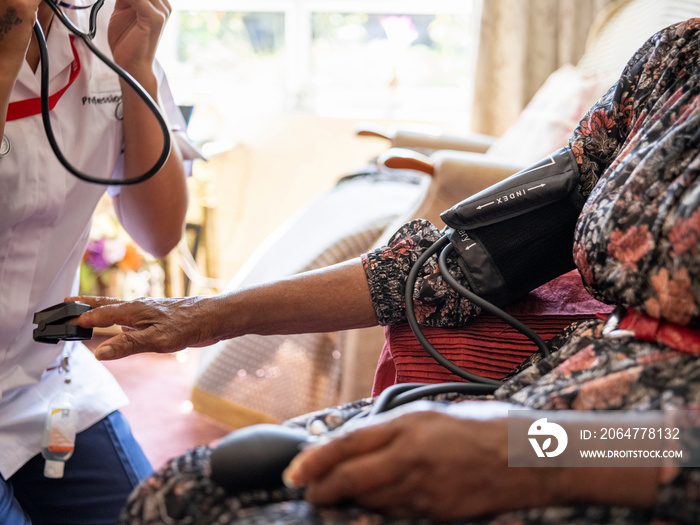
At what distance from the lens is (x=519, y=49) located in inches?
103

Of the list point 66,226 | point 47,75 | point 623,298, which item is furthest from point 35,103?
point 623,298

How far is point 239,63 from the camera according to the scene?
10.4 feet

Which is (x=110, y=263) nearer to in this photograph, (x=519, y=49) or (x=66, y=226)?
(x=66, y=226)

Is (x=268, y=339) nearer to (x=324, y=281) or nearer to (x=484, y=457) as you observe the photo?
(x=324, y=281)

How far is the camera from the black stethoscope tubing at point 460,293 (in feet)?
2.31

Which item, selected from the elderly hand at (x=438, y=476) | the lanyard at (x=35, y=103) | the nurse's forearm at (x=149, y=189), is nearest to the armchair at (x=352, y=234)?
the nurse's forearm at (x=149, y=189)

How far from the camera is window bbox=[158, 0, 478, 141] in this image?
300cm

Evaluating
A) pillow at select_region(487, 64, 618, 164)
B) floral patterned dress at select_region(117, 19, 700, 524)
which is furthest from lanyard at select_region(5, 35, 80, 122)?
pillow at select_region(487, 64, 618, 164)

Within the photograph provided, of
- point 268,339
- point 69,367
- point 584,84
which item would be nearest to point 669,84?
point 69,367

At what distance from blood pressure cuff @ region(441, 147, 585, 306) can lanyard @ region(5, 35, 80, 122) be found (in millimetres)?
566

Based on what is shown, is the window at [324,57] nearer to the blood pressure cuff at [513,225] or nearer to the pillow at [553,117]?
the pillow at [553,117]

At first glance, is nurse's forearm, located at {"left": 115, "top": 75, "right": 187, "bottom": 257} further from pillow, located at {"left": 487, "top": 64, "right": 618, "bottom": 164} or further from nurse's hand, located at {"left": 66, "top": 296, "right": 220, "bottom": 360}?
pillow, located at {"left": 487, "top": 64, "right": 618, "bottom": 164}

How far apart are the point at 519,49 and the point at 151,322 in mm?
2250
